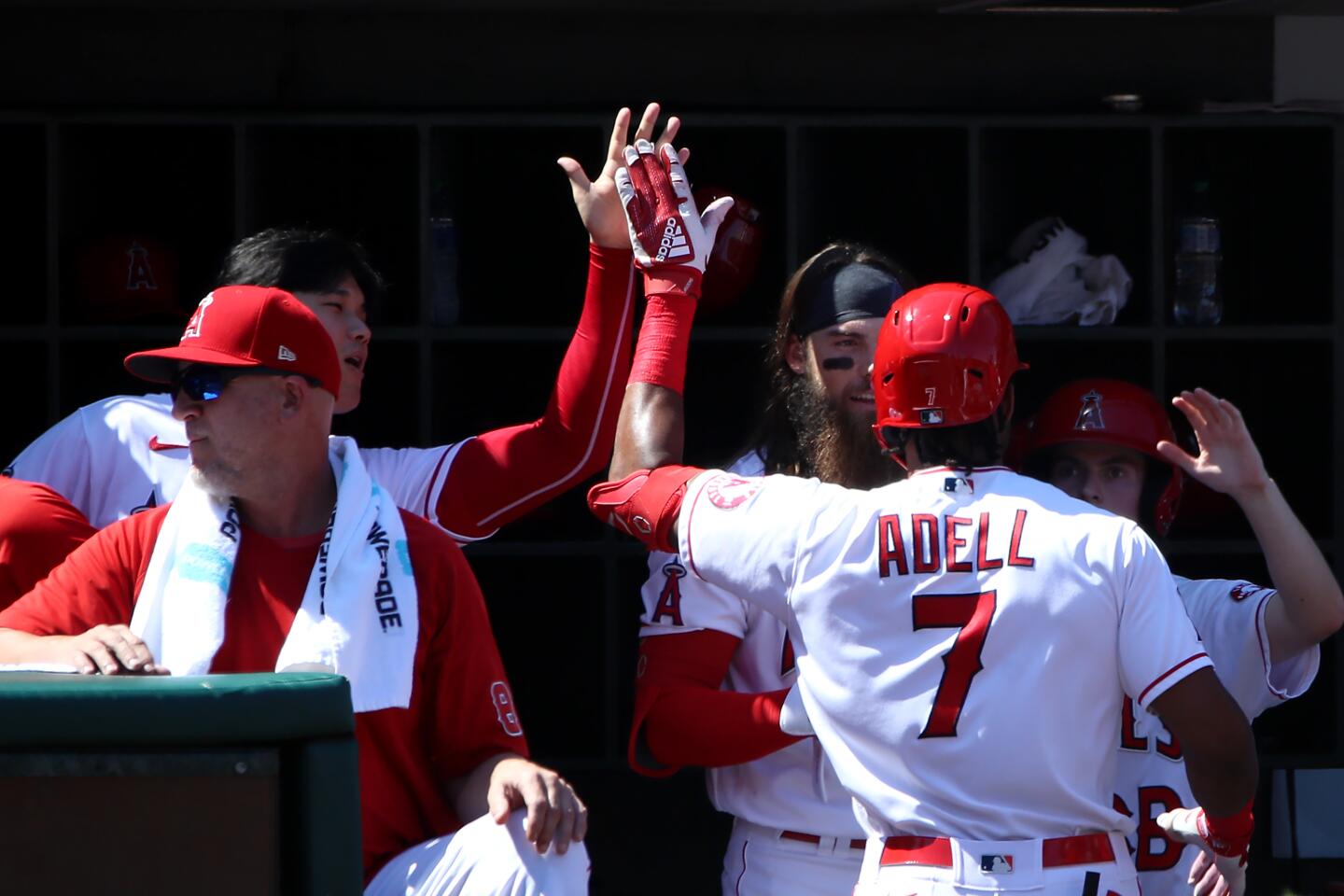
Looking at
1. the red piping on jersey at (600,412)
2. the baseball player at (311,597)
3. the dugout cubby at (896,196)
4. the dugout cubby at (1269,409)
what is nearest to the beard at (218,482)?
the baseball player at (311,597)

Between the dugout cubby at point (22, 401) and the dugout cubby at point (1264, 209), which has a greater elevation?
the dugout cubby at point (1264, 209)

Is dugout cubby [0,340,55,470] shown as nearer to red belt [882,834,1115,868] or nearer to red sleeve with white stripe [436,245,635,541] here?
red sleeve with white stripe [436,245,635,541]

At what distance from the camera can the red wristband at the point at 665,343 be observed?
8.55 ft

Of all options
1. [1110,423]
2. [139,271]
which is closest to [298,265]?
[139,271]

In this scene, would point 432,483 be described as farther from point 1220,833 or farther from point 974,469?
point 1220,833

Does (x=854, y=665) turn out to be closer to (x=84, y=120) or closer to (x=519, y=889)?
(x=519, y=889)

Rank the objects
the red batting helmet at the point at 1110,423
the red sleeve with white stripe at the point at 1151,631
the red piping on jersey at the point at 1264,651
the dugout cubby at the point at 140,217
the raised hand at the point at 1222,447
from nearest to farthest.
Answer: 1. the red sleeve with white stripe at the point at 1151,631
2. the raised hand at the point at 1222,447
3. the red piping on jersey at the point at 1264,651
4. the red batting helmet at the point at 1110,423
5. the dugout cubby at the point at 140,217

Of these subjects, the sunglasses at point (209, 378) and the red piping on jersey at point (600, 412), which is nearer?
Result: the sunglasses at point (209, 378)

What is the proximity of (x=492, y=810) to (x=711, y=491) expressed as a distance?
1.73 ft

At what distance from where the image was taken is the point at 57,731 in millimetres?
1514

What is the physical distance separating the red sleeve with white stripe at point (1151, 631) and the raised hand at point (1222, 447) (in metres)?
0.45

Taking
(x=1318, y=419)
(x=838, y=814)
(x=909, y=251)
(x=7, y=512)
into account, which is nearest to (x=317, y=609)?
(x=7, y=512)

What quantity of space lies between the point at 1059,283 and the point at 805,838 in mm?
1758

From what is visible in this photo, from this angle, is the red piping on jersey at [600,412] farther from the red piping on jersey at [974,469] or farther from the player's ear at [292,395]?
the red piping on jersey at [974,469]
